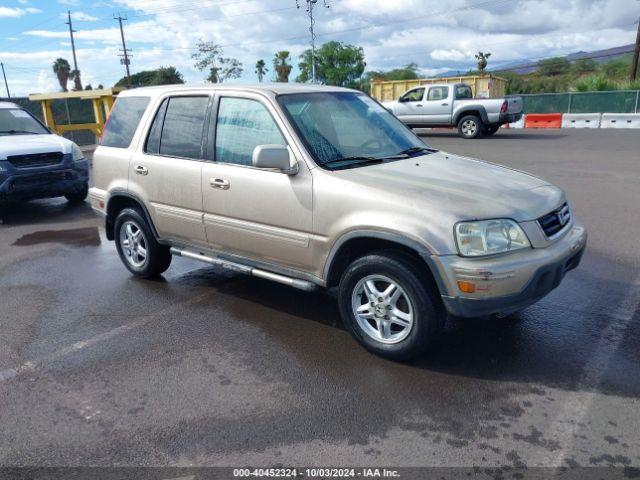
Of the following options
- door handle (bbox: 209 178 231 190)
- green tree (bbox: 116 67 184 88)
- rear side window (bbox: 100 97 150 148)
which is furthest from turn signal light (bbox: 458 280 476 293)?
green tree (bbox: 116 67 184 88)

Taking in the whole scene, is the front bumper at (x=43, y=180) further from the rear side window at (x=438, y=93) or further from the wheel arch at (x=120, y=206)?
the rear side window at (x=438, y=93)

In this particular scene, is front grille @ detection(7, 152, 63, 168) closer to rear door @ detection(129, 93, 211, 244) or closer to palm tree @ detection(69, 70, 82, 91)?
rear door @ detection(129, 93, 211, 244)

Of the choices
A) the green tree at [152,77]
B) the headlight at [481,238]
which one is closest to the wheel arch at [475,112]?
the headlight at [481,238]

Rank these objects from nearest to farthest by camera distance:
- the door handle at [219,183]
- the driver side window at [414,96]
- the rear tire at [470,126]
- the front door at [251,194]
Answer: the front door at [251,194] < the door handle at [219,183] < the rear tire at [470,126] < the driver side window at [414,96]

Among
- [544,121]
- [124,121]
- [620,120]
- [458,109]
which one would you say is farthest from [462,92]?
[124,121]

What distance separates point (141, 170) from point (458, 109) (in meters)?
16.4

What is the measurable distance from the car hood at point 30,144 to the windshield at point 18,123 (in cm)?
30

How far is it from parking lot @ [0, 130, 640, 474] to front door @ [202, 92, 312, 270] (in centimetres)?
68

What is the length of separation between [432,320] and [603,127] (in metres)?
22.9

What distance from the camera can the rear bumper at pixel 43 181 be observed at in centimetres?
843

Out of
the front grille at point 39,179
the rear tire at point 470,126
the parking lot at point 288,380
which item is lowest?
the parking lot at point 288,380

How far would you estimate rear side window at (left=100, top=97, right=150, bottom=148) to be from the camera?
17.3ft

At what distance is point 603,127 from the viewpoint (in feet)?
74.9

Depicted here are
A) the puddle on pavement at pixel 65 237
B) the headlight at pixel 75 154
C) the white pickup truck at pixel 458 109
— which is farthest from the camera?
the white pickup truck at pixel 458 109
